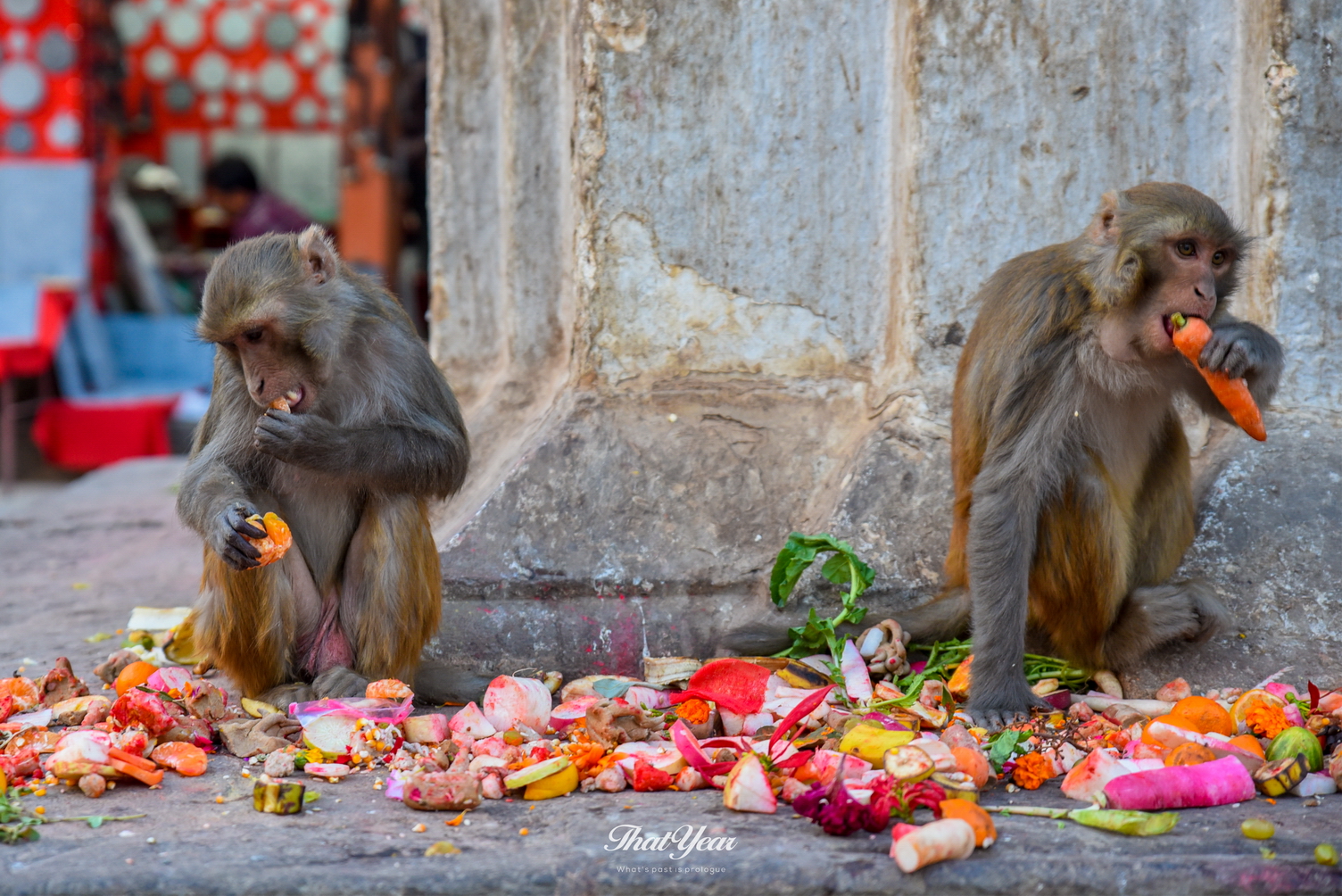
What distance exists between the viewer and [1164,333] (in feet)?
10.1

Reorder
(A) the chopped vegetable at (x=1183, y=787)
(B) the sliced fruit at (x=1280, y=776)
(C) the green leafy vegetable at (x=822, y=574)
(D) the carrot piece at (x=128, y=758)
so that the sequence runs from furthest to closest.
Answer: (C) the green leafy vegetable at (x=822, y=574), (D) the carrot piece at (x=128, y=758), (B) the sliced fruit at (x=1280, y=776), (A) the chopped vegetable at (x=1183, y=787)

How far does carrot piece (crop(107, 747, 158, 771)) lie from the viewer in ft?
9.03

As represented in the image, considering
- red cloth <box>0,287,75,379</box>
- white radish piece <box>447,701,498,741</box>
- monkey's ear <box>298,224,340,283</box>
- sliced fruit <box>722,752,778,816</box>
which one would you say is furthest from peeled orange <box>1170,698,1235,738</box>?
red cloth <box>0,287,75,379</box>

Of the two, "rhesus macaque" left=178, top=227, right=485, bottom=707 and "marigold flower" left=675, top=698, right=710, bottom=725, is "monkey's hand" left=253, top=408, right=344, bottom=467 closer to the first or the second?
"rhesus macaque" left=178, top=227, right=485, bottom=707

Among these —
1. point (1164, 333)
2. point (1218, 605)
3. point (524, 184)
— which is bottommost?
point (1218, 605)

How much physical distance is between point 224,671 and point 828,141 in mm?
2324

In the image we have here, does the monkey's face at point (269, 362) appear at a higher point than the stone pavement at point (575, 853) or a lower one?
higher

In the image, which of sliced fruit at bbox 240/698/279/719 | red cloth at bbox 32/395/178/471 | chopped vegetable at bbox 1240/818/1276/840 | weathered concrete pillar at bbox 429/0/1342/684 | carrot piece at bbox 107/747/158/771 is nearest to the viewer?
chopped vegetable at bbox 1240/818/1276/840

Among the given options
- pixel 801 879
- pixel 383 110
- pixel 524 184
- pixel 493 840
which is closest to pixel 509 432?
pixel 524 184

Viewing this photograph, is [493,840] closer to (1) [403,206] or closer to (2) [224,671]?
(2) [224,671]

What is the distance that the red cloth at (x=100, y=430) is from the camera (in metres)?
9.97

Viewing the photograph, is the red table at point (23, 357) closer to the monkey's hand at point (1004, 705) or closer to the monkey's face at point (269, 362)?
the monkey's face at point (269, 362)

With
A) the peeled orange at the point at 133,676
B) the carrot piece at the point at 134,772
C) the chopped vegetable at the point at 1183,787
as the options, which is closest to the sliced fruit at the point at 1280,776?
the chopped vegetable at the point at 1183,787

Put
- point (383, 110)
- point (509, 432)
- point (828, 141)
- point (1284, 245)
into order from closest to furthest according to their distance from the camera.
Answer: point (1284, 245)
point (828, 141)
point (509, 432)
point (383, 110)
